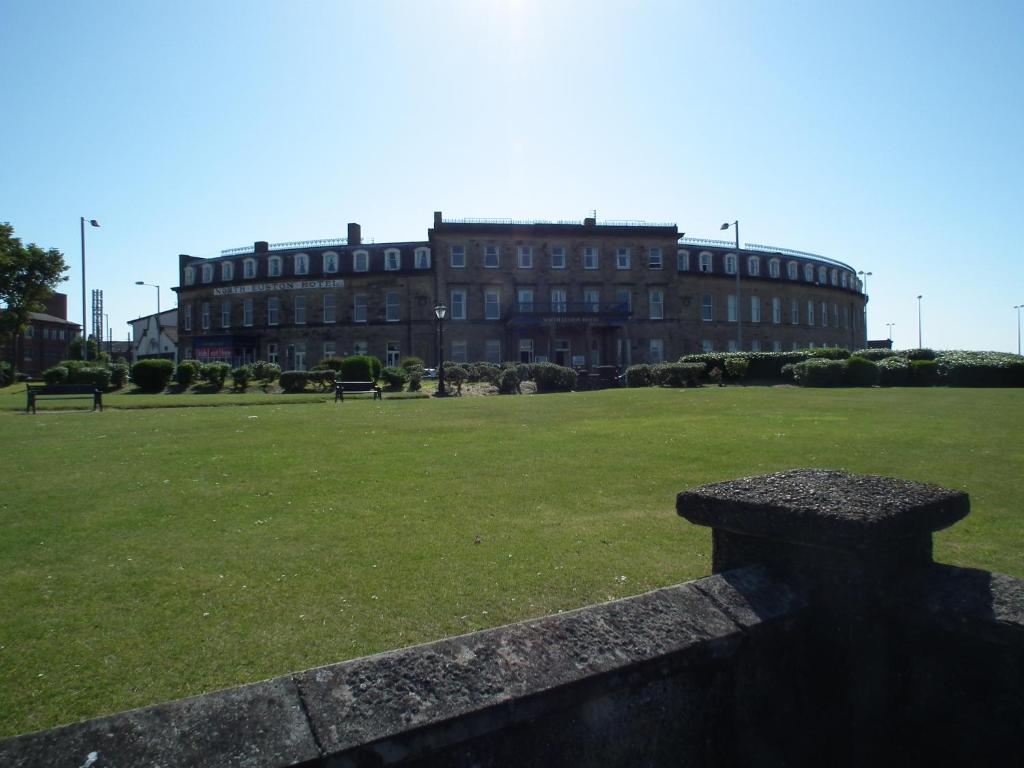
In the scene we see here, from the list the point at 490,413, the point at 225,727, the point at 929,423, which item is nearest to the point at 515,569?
the point at 225,727

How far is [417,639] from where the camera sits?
14.3ft

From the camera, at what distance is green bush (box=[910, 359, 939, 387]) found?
32.6 metres

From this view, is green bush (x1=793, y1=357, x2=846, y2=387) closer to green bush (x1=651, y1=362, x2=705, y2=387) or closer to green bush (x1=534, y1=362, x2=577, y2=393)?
green bush (x1=651, y1=362, x2=705, y2=387)

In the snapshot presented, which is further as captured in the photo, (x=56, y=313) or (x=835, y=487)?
(x=56, y=313)

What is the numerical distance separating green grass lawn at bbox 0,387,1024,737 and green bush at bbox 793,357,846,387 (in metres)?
18.1

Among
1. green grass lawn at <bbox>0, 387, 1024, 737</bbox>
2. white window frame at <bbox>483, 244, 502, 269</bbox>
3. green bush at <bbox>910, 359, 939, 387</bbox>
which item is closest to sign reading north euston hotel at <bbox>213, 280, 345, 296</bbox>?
white window frame at <bbox>483, 244, 502, 269</bbox>

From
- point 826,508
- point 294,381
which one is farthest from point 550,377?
point 826,508

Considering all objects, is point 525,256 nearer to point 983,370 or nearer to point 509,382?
point 509,382

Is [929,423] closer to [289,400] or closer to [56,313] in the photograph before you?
[289,400]

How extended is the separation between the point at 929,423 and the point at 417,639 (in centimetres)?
1370

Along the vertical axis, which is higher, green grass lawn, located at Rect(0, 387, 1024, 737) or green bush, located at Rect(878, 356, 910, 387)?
green bush, located at Rect(878, 356, 910, 387)

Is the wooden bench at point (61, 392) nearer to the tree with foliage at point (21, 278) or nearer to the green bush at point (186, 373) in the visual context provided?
the green bush at point (186, 373)

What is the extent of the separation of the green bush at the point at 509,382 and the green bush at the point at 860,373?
1537 cm

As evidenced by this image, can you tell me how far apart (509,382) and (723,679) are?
30.5 meters
